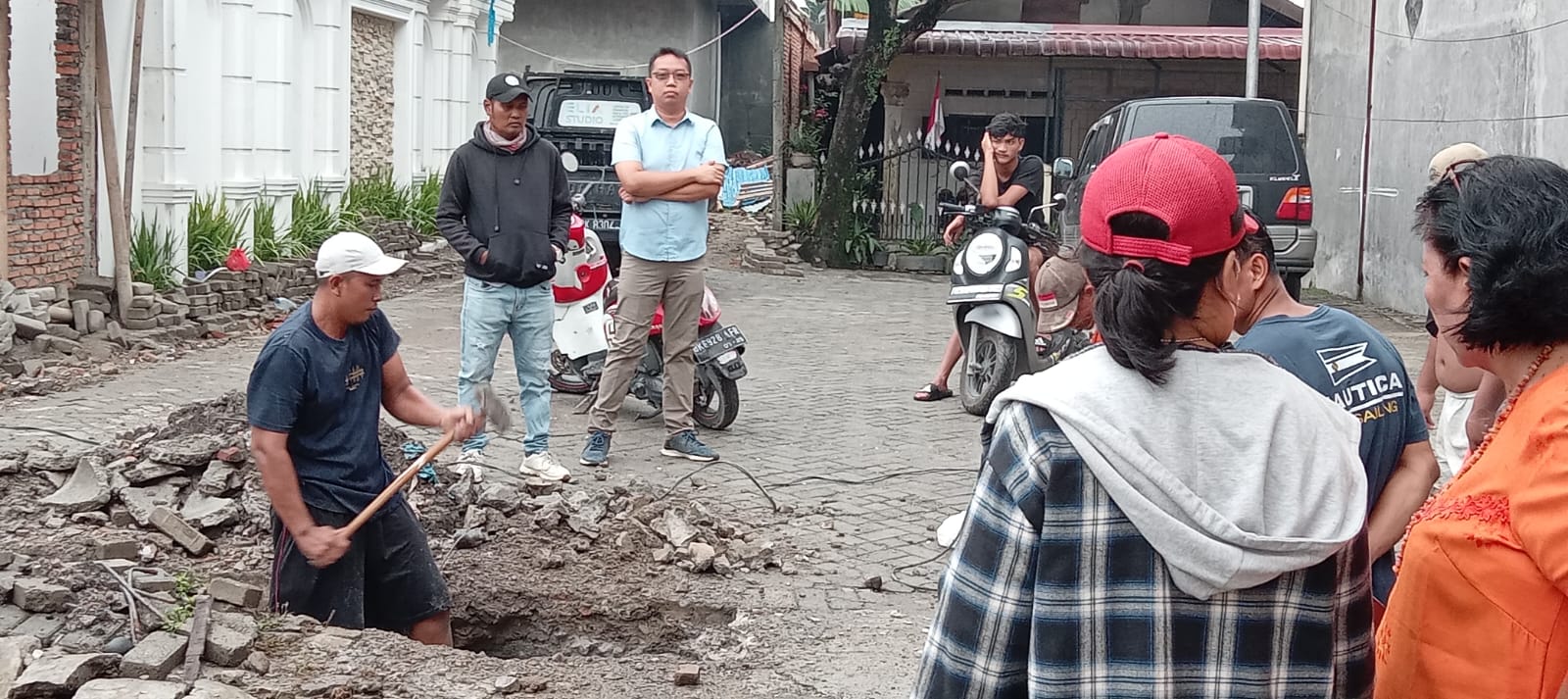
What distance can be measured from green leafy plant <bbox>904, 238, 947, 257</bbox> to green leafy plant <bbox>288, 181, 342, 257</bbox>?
7702 mm

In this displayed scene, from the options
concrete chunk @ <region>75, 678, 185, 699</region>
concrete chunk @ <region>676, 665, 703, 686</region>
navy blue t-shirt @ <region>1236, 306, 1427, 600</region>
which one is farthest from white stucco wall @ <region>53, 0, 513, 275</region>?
navy blue t-shirt @ <region>1236, 306, 1427, 600</region>

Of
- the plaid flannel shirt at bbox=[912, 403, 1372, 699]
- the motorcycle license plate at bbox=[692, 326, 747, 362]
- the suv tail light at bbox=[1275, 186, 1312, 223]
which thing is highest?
the suv tail light at bbox=[1275, 186, 1312, 223]

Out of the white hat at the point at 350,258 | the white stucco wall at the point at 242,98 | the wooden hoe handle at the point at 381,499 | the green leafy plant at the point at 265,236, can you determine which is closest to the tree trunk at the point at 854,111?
the white stucco wall at the point at 242,98

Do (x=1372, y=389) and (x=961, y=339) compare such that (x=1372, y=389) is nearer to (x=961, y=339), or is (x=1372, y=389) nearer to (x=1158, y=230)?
(x=1158, y=230)

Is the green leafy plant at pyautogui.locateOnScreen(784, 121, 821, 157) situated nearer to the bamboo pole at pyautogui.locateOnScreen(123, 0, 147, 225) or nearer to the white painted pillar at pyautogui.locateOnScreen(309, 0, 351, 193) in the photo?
the white painted pillar at pyautogui.locateOnScreen(309, 0, 351, 193)

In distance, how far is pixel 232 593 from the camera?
488 cm

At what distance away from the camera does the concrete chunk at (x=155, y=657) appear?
13.9ft

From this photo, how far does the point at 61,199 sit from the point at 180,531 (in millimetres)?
6652

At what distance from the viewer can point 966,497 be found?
7336mm

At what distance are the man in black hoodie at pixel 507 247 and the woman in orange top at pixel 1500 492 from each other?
5199mm

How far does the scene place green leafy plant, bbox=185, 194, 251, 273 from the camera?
1277cm

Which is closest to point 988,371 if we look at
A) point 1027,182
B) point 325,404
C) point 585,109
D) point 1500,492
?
point 1027,182

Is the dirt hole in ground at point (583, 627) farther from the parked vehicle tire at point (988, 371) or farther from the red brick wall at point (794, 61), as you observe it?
the red brick wall at point (794, 61)

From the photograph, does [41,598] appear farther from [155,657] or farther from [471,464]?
[471,464]
